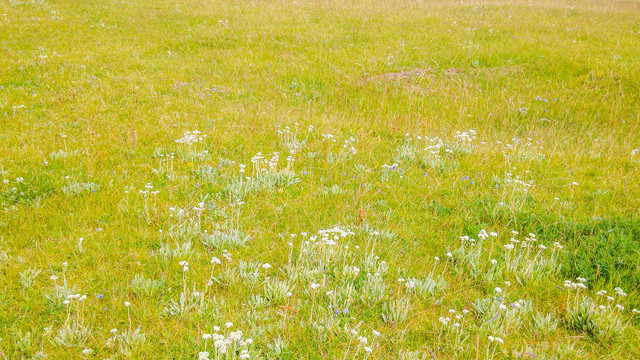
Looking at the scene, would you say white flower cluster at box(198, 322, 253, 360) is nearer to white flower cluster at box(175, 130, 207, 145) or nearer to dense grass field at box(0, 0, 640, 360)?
dense grass field at box(0, 0, 640, 360)

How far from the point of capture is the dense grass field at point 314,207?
363cm

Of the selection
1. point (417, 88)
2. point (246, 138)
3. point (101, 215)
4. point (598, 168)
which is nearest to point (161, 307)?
point (101, 215)

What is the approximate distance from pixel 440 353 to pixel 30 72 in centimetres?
1182

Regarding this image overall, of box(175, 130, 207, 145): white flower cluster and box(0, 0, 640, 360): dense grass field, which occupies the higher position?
box(175, 130, 207, 145): white flower cluster

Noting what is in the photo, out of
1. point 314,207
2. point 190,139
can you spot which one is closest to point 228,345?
point 314,207

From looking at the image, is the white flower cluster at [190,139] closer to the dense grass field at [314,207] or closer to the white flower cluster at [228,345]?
the dense grass field at [314,207]

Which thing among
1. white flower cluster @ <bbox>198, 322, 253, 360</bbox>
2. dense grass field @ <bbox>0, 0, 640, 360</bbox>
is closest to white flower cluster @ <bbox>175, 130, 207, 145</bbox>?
dense grass field @ <bbox>0, 0, 640, 360</bbox>

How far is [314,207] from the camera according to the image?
5.60m

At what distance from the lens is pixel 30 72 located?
10922mm

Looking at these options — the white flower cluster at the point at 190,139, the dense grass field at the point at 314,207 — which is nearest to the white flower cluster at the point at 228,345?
the dense grass field at the point at 314,207

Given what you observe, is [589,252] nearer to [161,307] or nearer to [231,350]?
[231,350]

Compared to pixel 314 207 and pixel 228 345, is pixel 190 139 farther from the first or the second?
pixel 228 345

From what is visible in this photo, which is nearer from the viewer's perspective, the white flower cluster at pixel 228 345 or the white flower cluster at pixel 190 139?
the white flower cluster at pixel 228 345

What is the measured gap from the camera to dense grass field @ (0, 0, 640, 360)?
3629mm
